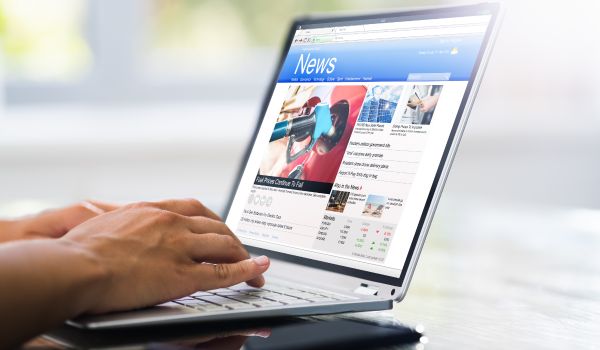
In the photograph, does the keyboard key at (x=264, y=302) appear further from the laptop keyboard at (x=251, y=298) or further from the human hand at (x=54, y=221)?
the human hand at (x=54, y=221)

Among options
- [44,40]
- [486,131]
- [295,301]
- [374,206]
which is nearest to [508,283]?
[374,206]

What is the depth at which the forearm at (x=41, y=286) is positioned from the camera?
68cm

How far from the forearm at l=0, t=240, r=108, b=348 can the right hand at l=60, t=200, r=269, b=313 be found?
17mm

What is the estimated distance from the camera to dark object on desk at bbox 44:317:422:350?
0.73 metres

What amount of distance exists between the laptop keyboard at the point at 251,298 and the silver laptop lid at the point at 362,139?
8 centimetres

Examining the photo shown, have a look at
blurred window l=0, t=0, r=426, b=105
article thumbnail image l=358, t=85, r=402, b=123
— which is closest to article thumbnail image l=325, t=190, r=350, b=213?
article thumbnail image l=358, t=85, r=402, b=123

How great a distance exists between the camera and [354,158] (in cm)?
109

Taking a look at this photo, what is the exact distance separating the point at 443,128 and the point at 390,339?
0.30 meters

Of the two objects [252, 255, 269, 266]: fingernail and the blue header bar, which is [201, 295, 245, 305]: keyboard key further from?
the blue header bar

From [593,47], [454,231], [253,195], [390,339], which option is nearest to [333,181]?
[253,195]

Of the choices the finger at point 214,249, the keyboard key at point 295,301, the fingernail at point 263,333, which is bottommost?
the fingernail at point 263,333

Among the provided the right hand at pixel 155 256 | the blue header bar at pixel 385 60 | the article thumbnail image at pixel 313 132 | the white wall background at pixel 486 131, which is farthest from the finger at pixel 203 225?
the white wall background at pixel 486 131

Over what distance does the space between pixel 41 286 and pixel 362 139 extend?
52 centimetres

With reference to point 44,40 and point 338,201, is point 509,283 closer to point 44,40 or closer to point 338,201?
point 338,201
